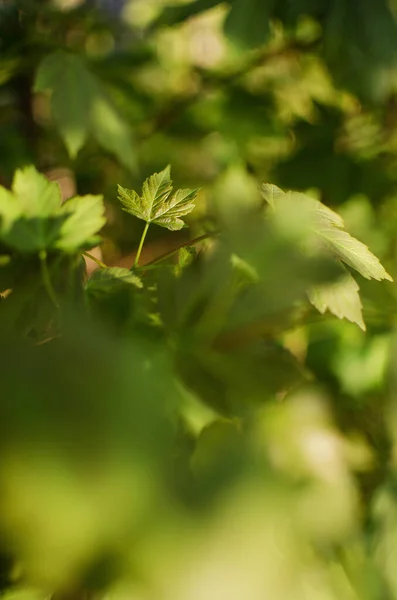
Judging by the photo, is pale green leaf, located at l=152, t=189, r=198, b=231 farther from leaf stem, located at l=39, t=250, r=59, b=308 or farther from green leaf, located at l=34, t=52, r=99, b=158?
green leaf, located at l=34, t=52, r=99, b=158

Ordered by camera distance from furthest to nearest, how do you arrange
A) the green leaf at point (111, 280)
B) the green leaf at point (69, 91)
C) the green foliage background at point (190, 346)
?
the green leaf at point (69, 91) < the green leaf at point (111, 280) < the green foliage background at point (190, 346)

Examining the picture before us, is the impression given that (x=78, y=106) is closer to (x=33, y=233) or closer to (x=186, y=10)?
(x=186, y=10)

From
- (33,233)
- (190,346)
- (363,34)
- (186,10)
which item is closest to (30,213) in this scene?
(33,233)

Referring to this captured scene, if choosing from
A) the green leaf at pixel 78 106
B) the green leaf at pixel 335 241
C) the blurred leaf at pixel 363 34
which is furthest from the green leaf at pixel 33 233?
the blurred leaf at pixel 363 34

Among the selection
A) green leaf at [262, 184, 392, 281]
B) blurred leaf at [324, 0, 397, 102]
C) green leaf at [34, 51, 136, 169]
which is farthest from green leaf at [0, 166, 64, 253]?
blurred leaf at [324, 0, 397, 102]

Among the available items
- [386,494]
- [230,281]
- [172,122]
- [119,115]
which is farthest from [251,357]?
[172,122]

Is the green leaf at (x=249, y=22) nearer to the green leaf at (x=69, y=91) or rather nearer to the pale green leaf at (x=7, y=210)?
the green leaf at (x=69, y=91)

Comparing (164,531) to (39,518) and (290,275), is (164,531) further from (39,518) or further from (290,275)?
(290,275)
